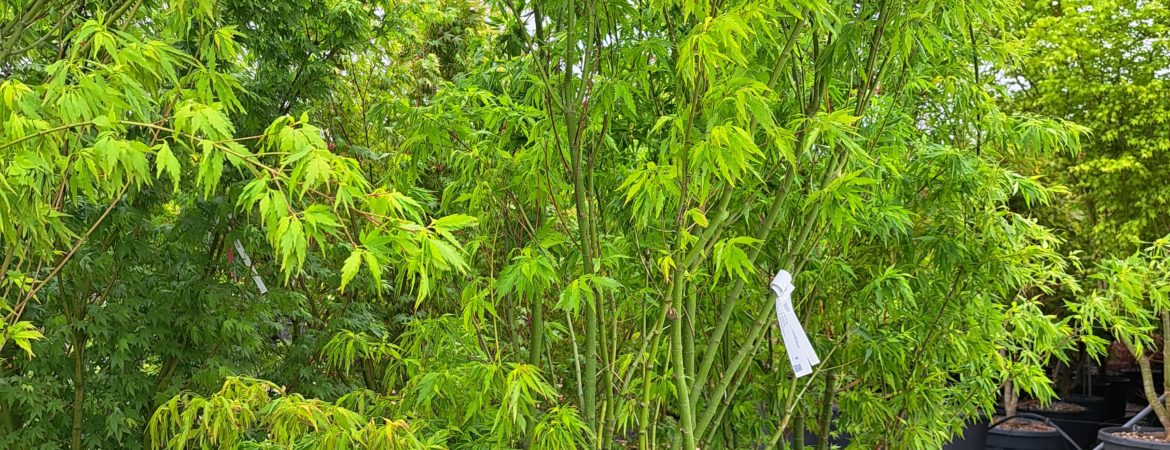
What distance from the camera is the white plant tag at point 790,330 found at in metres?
1.98

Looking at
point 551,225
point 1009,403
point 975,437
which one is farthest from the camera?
point 1009,403

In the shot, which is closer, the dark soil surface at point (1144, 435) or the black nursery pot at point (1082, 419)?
the dark soil surface at point (1144, 435)

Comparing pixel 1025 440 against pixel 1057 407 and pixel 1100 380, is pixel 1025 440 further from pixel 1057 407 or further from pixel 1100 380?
pixel 1100 380

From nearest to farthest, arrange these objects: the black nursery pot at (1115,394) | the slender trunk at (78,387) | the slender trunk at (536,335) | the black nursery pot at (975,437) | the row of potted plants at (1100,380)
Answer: the slender trunk at (536,335), the row of potted plants at (1100,380), the slender trunk at (78,387), the black nursery pot at (975,437), the black nursery pot at (1115,394)

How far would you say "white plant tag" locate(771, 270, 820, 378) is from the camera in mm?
1979

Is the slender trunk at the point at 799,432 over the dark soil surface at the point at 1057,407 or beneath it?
over

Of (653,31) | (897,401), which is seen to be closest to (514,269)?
(653,31)

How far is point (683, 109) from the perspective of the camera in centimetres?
193

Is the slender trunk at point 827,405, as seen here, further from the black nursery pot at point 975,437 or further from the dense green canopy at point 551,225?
the black nursery pot at point 975,437

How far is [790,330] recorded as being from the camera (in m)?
1.99

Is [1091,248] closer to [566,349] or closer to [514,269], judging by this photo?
[566,349]

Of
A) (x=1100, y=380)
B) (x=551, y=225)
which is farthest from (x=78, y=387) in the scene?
(x=1100, y=380)

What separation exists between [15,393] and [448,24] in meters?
2.69

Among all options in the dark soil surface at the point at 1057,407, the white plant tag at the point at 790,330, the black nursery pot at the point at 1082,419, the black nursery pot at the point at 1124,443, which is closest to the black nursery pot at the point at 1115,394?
the black nursery pot at the point at 1082,419
